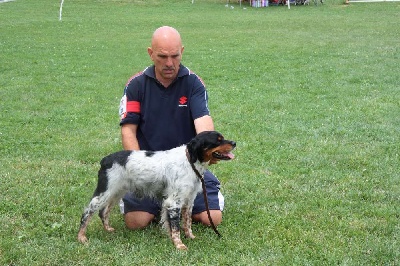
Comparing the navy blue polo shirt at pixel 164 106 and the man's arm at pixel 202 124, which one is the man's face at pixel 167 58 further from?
the man's arm at pixel 202 124

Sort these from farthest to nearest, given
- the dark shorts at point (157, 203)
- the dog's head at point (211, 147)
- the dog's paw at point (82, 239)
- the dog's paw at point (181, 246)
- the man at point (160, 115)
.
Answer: the dark shorts at point (157, 203), the man at point (160, 115), the dog's paw at point (82, 239), the dog's paw at point (181, 246), the dog's head at point (211, 147)

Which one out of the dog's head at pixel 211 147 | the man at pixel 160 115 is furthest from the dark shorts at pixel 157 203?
the dog's head at pixel 211 147

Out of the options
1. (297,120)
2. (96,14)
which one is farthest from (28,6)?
(297,120)

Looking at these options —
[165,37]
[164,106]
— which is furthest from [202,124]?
[165,37]

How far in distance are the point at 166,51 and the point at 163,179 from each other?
1.05 meters

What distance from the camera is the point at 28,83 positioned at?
11.9 metres

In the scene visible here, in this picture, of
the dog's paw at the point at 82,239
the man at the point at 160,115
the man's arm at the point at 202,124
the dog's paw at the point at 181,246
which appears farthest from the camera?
the man at the point at 160,115

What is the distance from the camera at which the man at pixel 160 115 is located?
4953mm

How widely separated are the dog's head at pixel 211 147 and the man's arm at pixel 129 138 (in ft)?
2.63

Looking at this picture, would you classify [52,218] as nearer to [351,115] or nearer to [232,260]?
[232,260]

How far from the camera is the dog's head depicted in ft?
14.0

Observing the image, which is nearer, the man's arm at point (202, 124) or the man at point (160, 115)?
the man's arm at point (202, 124)

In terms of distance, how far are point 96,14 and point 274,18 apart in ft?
28.8

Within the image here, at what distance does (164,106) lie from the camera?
5.01m
